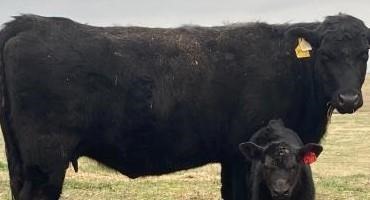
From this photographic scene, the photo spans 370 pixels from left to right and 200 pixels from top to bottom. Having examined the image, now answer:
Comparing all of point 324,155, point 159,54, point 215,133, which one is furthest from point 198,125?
point 324,155

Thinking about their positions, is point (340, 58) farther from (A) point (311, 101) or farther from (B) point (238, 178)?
(B) point (238, 178)

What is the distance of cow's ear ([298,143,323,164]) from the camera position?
7812 millimetres

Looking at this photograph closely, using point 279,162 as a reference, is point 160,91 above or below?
above

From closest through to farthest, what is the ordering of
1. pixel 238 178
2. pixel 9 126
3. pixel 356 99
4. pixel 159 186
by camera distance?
pixel 9 126, pixel 356 99, pixel 238 178, pixel 159 186

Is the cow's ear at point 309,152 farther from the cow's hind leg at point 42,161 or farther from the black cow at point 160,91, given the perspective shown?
the cow's hind leg at point 42,161

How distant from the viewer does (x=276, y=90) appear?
869cm

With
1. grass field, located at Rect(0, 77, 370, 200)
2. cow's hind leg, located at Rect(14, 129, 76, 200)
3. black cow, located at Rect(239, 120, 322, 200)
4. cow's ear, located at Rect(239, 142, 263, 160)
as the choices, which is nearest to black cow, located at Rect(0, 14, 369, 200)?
cow's hind leg, located at Rect(14, 129, 76, 200)

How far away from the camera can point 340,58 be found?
28.3 feet

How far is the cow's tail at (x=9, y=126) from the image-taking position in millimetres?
7844

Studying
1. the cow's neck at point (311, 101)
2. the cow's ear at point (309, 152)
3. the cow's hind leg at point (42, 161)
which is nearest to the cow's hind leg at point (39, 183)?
the cow's hind leg at point (42, 161)

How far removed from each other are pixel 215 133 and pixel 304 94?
1.32 metres

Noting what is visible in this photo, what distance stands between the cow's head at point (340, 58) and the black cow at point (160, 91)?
0.01 m

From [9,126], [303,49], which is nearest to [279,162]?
[303,49]

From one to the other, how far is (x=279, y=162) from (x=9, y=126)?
3142mm
